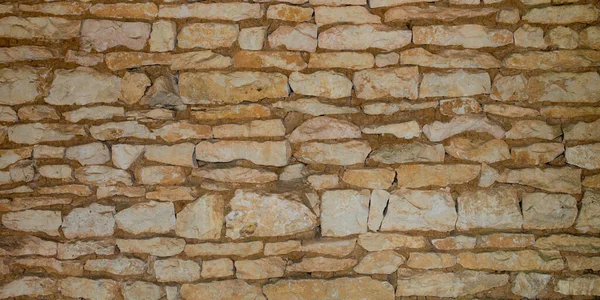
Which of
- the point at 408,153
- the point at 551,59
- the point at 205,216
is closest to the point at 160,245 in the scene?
the point at 205,216

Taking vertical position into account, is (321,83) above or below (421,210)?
above

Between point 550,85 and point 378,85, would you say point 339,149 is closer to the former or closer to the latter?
point 378,85

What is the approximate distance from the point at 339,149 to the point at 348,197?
248 millimetres

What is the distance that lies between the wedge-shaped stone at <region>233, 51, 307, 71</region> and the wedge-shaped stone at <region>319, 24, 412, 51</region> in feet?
0.49

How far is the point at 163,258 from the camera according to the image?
2289 mm

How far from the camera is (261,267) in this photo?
2275 millimetres

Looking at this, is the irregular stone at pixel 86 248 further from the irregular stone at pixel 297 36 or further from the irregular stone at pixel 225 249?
the irregular stone at pixel 297 36

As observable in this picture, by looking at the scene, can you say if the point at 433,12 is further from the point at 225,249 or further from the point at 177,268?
the point at 177,268

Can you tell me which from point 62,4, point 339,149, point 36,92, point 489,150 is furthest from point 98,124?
point 489,150

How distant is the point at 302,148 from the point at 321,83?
341 mm

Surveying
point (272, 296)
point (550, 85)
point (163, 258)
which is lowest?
point (272, 296)

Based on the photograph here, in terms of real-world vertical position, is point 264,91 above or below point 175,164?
above

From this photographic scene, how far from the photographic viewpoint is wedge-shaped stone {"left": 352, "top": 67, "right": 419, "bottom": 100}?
7.37 feet

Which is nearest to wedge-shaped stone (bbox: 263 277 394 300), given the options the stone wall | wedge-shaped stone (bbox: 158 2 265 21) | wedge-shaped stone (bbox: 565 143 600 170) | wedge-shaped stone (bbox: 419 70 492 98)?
the stone wall
